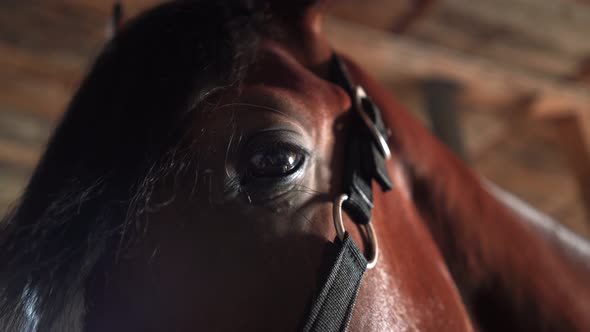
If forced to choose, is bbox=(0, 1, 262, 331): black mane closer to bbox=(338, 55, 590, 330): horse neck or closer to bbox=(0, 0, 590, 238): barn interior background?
bbox=(338, 55, 590, 330): horse neck

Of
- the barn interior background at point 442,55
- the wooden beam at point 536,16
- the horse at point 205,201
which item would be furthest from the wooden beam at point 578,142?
the horse at point 205,201

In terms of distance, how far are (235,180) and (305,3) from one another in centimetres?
32

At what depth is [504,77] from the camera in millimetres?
1694

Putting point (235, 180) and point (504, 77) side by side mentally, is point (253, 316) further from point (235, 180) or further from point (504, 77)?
point (504, 77)

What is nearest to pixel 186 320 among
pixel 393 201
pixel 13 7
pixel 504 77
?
pixel 393 201

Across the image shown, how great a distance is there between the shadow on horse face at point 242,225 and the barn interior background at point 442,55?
888 mm

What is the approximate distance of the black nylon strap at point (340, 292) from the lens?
0.44 meters

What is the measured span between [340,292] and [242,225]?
Result: 10 cm

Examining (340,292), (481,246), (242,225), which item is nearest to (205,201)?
(242,225)

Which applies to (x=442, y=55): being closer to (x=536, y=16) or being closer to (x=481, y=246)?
(x=536, y=16)

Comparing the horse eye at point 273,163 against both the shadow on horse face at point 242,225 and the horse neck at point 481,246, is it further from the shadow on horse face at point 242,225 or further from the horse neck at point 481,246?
the horse neck at point 481,246

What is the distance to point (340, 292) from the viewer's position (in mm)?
465

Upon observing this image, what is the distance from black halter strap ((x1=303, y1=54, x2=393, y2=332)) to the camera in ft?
1.48

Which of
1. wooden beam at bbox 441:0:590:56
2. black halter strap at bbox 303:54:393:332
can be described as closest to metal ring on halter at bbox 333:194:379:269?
black halter strap at bbox 303:54:393:332
